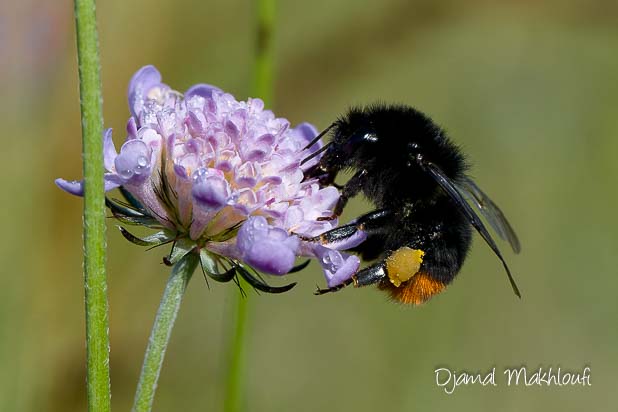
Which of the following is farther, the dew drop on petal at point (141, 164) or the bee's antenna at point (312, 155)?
→ the bee's antenna at point (312, 155)

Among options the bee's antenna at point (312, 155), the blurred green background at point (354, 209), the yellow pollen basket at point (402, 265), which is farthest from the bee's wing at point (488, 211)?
the blurred green background at point (354, 209)

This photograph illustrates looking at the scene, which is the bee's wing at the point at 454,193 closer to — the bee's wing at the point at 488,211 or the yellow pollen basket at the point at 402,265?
the bee's wing at the point at 488,211

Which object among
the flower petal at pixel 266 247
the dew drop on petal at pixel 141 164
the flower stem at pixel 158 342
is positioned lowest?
the flower stem at pixel 158 342

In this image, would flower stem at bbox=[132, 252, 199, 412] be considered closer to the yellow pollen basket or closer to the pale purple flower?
the pale purple flower

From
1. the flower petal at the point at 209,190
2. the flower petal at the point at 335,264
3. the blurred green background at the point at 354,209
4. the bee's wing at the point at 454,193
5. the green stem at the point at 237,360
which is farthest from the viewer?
the blurred green background at the point at 354,209

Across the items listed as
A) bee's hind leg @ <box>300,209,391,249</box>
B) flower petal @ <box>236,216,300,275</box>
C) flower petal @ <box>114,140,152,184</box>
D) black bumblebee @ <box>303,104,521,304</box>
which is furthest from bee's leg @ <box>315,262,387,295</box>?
flower petal @ <box>114,140,152,184</box>

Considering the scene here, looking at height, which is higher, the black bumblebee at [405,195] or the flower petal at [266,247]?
the black bumblebee at [405,195]

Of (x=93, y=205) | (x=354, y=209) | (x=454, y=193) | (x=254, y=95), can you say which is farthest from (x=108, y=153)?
(x=354, y=209)
